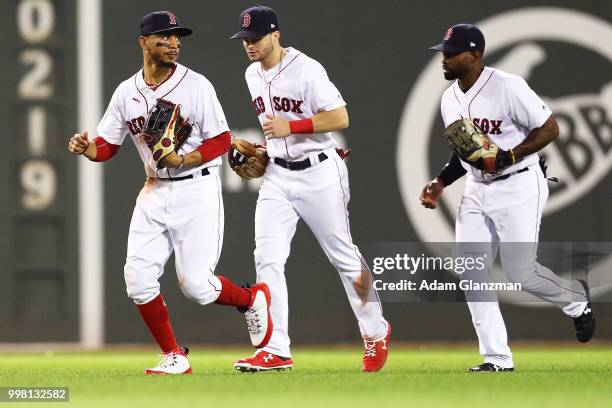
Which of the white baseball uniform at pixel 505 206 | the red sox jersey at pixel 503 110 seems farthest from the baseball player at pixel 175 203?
the red sox jersey at pixel 503 110

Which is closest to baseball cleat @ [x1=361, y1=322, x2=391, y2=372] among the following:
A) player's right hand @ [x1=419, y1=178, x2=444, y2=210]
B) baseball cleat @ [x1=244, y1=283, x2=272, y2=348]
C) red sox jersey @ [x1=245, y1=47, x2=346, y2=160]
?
baseball cleat @ [x1=244, y1=283, x2=272, y2=348]

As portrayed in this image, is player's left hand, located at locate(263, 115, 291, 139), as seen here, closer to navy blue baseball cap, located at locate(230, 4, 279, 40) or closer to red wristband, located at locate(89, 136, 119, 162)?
navy blue baseball cap, located at locate(230, 4, 279, 40)

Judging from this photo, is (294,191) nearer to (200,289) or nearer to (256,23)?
(200,289)

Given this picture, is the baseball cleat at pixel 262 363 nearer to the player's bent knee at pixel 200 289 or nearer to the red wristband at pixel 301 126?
the player's bent knee at pixel 200 289

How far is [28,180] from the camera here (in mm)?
9727

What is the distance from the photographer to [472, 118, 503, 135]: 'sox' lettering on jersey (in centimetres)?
695

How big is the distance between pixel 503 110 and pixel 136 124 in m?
1.96

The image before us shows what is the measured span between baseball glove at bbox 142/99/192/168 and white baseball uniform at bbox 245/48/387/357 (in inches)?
22.3

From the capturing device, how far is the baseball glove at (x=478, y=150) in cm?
A: 678

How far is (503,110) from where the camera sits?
6.91 meters

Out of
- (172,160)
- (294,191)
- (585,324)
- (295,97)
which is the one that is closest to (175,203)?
(172,160)

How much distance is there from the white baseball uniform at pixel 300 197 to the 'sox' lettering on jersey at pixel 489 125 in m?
0.75

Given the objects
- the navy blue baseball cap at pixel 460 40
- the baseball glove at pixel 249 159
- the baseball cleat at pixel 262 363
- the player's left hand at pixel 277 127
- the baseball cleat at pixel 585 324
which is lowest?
the baseball cleat at pixel 262 363

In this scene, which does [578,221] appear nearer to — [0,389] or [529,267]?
[529,267]
